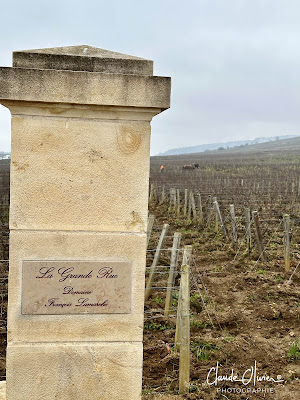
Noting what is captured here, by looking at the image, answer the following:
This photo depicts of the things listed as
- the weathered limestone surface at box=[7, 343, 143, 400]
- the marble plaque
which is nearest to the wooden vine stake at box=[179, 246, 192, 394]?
the weathered limestone surface at box=[7, 343, 143, 400]

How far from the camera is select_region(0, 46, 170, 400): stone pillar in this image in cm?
273

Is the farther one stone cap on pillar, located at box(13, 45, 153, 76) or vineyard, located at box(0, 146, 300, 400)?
vineyard, located at box(0, 146, 300, 400)

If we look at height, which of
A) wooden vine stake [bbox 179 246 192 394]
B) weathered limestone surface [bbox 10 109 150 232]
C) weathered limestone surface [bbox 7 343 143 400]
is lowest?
wooden vine stake [bbox 179 246 192 394]

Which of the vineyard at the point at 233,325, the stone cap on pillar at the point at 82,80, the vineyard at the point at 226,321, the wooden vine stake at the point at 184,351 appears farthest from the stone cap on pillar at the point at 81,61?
the vineyard at the point at 233,325

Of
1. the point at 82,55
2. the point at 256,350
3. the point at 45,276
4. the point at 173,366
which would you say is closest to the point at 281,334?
the point at 256,350

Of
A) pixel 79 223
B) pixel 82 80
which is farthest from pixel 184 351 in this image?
pixel 82 80

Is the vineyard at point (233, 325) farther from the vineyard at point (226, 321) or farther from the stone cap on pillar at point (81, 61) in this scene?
the stone cap on pillar at point (81, 61)

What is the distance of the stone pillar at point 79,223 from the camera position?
2.73m

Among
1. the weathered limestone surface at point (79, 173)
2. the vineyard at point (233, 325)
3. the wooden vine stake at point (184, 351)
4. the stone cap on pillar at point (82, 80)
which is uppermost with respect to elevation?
the stone cap on pillar at point (82, 80)

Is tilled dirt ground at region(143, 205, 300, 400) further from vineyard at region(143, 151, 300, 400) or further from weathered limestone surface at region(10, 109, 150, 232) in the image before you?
weathered limestone surface at region(10, 109, 150, 232)

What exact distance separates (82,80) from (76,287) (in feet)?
3.96

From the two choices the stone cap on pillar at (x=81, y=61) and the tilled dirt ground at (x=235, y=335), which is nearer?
the stone cap on pillar at (x=81, y=61)

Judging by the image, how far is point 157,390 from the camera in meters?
4.31

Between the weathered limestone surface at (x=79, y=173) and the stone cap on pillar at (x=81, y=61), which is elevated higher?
the stone cap on pillar at (x=81, y=61)
